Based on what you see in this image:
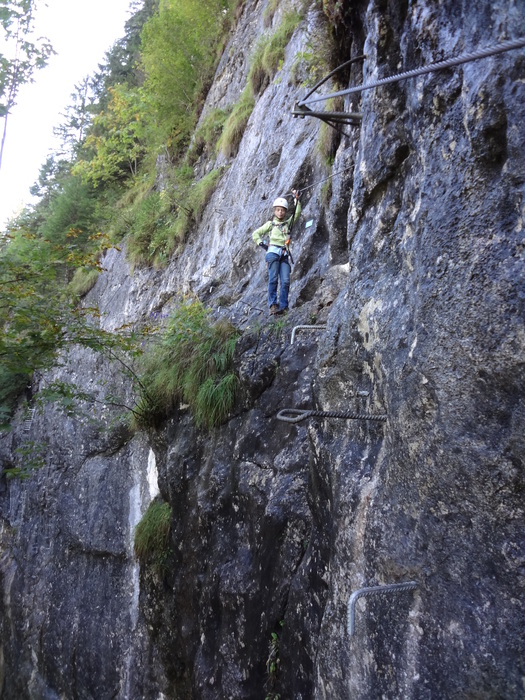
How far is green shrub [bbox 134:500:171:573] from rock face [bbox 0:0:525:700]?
0.70ft

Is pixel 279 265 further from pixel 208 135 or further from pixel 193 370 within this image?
pixel 208 135

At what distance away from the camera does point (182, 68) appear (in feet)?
49.0

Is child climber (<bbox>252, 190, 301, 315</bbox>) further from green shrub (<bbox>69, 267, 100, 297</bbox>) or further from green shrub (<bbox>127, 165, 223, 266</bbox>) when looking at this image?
green shrub (<bbox>69, 267, 100, 297</bbox>)

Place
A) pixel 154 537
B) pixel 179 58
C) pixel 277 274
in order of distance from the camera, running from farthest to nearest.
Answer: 1. pixel 179 58
2. pixel 154 537
3. pixel 277 274

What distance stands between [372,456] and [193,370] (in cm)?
370

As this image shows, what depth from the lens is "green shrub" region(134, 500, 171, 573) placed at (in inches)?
250

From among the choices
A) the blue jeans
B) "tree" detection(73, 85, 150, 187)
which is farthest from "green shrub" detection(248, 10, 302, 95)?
"tree" detection(73, 85, 150, 187)

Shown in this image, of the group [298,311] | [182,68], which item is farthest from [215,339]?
[182,68]

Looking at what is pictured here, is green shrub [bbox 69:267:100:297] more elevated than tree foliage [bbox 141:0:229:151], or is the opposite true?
tree foliage [bbox 141:0:229:151]

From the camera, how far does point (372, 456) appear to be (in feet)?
10.9

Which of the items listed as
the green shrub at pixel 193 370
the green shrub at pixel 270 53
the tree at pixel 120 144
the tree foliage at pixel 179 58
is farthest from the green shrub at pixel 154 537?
the tree at pixel 120 144

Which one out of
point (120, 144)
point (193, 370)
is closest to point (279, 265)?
point (193, 370)

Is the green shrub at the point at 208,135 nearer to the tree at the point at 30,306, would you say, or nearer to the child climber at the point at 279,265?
the child climber at the point at 279,265

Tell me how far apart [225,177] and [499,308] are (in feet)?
29.6
